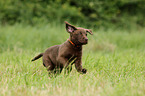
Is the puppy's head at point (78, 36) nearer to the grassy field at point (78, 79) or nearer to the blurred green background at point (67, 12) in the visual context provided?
the grassy field at point (78, 79)

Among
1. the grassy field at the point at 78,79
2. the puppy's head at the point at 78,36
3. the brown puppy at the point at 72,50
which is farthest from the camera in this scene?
the brown puppy at the point at 72,50

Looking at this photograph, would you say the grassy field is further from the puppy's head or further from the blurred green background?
the blurred green background

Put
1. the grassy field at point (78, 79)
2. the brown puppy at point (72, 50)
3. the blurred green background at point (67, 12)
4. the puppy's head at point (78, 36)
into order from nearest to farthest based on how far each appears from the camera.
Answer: the grassy field at point (78, 79) < the puppy's head at point (78, 36) < the brown puppy at point (72, 50) < the blurred green background at point (67, 12)

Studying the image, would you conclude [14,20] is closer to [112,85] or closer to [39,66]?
[39,66]

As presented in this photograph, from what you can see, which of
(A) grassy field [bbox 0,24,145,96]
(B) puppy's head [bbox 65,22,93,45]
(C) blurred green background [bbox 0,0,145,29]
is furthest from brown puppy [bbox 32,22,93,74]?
(C) blurred green background [bbox 0,0,145,29]

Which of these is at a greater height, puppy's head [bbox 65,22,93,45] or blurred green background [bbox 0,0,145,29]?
puppy's head [bbox 65,22,93,45]

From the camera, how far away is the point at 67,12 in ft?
53.1

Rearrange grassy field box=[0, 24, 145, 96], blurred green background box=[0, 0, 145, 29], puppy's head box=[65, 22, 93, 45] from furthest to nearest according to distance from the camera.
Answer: blurred green background box=[0, 0, 145, 29], puppy's head box=[65, 22, 93, 45], grassy field box=[0, 24, 145, 96]

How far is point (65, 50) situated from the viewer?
4.22 meters

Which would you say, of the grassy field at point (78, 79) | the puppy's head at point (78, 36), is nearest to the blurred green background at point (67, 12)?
the grassy field at point (78, 79)

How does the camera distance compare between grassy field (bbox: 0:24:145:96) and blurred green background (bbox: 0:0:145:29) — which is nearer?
grassy field (bbox: 0:24:145:96)

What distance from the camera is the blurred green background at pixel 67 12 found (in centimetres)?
1561

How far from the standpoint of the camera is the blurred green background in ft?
51.2

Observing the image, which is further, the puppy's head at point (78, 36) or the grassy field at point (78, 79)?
the puppy's head at point (78, 36)
